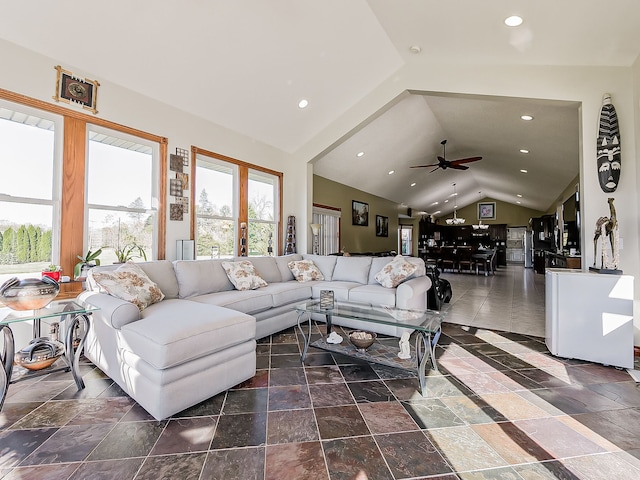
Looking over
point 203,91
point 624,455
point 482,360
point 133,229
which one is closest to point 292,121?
point 203,91

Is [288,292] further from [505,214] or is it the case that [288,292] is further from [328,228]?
[505,214]

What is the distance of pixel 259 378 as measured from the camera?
2.48 metres

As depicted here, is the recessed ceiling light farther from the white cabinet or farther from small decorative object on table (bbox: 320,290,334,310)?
small decorative object on table (bbox: 320,290,334,310)

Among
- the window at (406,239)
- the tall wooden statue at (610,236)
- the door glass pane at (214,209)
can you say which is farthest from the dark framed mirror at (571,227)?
the door glass pane at (214,209)

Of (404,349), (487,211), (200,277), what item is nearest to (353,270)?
(404,349)

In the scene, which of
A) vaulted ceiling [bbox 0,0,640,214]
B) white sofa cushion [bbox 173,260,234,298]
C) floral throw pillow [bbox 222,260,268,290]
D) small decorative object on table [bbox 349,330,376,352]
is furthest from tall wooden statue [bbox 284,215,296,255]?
small decorative object on table [bbox 349,330,376,352]

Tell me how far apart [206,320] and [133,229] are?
6.98ft

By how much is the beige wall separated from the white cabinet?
498 centimetres

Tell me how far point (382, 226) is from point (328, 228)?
10.7 ft

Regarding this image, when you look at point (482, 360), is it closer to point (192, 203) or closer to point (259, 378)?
point (259, 378)

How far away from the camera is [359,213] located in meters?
8.88

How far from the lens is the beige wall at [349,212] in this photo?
7.34 metres

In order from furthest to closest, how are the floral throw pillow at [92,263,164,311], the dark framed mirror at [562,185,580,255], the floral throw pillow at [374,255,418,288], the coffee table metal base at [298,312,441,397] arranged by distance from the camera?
the dark framed mirror at [562,185,580,255], the floral throw pillow at [374,255,418,288], the floral throw pillow at [92,263,164,311], the coffee table metal base at [298,312,441,397]

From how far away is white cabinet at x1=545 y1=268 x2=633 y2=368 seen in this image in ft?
8.67
